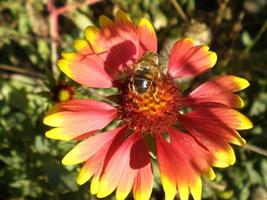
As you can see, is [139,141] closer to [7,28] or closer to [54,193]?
[54,193]

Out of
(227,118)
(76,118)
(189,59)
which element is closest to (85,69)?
(76,118)

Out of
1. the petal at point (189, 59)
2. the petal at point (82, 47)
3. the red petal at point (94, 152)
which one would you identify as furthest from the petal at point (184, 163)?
the petal at point (82, 47)

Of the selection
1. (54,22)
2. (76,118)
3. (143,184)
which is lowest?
(143,184)

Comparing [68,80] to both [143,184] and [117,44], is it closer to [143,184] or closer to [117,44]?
[117,44]

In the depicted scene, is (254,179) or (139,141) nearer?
(139,141)

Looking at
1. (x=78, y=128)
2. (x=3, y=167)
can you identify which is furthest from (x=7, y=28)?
(x=78, y=128)

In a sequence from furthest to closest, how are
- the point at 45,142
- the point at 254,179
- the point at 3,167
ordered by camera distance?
1. the point at 3,167
2. the point at 254,179
3. the point at 45,142

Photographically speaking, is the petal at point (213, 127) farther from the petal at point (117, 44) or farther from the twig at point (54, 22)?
the twig at point (54, 22)

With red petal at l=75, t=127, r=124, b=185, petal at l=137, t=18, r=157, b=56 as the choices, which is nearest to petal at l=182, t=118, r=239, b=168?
red petal at l=75, t=127, r=124, b=185
